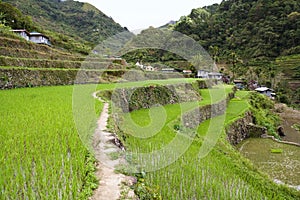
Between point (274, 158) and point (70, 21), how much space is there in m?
63.5

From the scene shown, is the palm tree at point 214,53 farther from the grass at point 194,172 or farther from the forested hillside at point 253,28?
the grass at point 194,172

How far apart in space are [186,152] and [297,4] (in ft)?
203

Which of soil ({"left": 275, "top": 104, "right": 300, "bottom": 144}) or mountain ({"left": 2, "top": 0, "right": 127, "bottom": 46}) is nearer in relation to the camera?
soil ({"left": 275, "top": 104, "right": 300, "bottom": 144})

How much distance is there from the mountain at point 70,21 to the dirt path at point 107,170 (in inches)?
1817

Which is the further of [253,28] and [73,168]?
[253,28]

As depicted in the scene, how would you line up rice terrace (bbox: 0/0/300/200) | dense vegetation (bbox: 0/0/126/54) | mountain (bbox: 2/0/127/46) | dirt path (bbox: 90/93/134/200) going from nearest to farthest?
dirt path (bbox: 90/93/134/200) < rice terrace (bbox: 0/0/300/200) < dense vegetation (bbox: 0/0/126/54) < mountain (bbox: 2/0/127/46)

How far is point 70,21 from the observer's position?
63.7 meters

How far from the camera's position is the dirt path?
3.32m

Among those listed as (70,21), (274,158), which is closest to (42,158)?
(274,158)

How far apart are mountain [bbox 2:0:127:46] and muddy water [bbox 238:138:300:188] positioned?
4179cm

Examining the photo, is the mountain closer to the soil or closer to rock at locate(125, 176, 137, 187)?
the soil

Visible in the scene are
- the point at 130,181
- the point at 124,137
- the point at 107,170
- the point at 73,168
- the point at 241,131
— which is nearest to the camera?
the point at 73,168

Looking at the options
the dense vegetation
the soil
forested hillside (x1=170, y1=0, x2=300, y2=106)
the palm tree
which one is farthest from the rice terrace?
the dense vegetation

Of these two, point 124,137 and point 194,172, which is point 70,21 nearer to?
point 124,137
